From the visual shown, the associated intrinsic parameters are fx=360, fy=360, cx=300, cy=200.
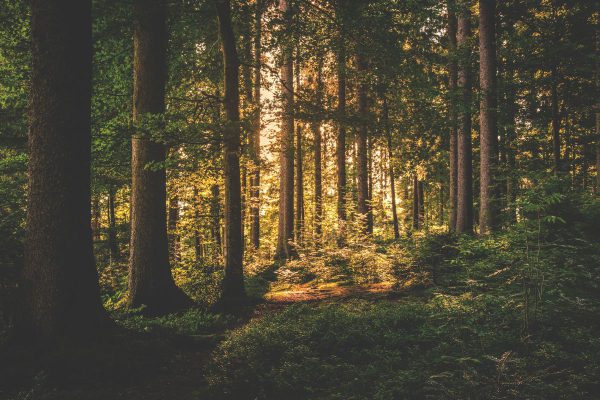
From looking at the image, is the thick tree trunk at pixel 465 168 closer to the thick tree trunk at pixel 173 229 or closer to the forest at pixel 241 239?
the forest at pixel 241 239

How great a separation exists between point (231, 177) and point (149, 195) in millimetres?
2443

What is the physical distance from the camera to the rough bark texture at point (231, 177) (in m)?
10.1

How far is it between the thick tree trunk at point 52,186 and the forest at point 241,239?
0.03 metres

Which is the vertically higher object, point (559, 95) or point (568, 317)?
point (559, 95)

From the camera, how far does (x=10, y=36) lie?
1007 centimetres

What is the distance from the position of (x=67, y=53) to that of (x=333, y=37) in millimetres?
7671

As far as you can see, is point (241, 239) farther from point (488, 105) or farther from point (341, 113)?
point (488, 105)

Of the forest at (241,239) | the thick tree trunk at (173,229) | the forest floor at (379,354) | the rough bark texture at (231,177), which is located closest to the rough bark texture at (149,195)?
the forest at (241,239)

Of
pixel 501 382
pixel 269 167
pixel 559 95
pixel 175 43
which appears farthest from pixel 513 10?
pixel 501 382

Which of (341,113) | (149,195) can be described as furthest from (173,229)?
(341,113)

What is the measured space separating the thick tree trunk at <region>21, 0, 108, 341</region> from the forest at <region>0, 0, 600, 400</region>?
3 cm

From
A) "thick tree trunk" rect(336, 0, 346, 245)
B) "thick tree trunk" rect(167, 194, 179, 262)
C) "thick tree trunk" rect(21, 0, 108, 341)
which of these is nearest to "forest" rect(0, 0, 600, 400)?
"thick tree trunk" rect(21, 0, 108, 341)

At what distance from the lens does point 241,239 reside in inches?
427

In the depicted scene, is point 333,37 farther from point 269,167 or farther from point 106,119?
point 106,119
